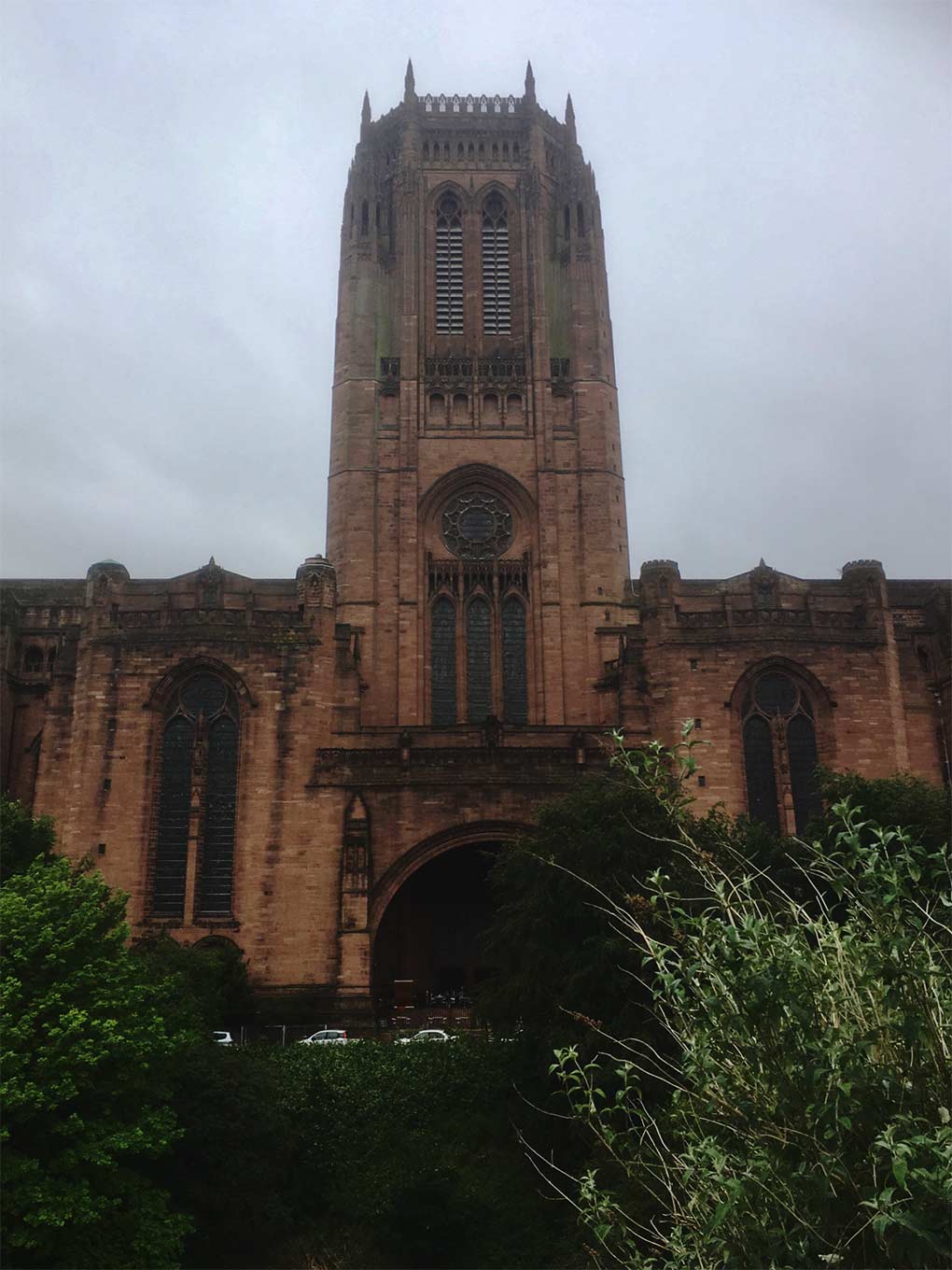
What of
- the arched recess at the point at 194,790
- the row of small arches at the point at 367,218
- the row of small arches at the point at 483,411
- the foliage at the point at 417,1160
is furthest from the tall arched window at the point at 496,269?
the foliage at the point at 417,1160

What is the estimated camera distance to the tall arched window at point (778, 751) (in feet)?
124

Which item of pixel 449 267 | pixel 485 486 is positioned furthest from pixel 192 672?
pixel 449 267

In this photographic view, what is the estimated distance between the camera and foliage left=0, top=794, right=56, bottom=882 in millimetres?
29734

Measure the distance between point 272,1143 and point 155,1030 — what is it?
4881 mm

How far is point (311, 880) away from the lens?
36.0 meters

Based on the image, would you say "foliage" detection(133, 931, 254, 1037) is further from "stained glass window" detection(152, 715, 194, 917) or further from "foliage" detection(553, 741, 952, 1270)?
"foliage" detection(553, 741, 952, 1270)

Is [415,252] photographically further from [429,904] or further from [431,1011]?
[431,1011]

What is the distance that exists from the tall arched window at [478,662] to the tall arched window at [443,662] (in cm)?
59

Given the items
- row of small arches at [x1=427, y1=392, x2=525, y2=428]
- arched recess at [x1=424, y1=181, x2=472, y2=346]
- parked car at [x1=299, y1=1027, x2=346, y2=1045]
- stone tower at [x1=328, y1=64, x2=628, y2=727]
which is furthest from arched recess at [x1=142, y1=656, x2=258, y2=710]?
arched recess at [x1=424, y1=181, x2=472, y2=346]

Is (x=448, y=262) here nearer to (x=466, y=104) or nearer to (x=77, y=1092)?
(x=466, y=104)

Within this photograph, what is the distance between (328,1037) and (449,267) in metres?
34.9

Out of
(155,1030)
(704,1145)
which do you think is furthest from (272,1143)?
(704,1145)

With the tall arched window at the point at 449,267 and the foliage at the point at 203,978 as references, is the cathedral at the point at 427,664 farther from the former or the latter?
the foliage at the point at 203,978

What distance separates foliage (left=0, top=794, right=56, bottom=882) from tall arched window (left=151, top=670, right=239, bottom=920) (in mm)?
5094
